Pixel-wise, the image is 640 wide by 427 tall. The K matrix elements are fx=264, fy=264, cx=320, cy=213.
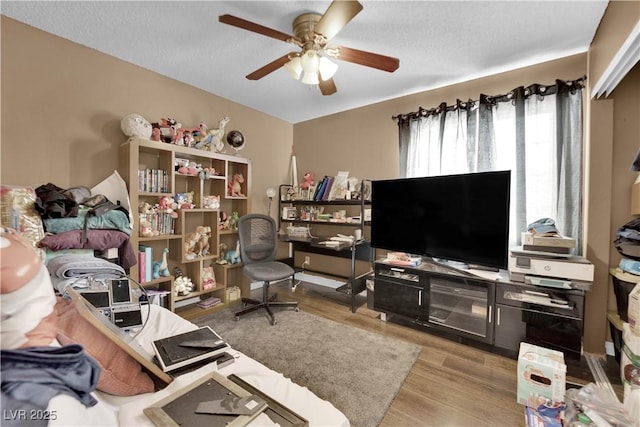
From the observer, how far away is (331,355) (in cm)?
204

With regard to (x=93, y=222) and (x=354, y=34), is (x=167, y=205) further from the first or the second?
(x=354, y=34)

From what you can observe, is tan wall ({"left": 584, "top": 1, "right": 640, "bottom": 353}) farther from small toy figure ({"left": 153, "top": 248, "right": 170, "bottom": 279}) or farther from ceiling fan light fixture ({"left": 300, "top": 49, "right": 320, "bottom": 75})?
small toy figure ({"left": 153, "top": 248, "right": 170, "bottom": 279})

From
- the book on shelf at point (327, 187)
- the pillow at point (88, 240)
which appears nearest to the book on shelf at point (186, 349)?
the pillow at point (88, 240)

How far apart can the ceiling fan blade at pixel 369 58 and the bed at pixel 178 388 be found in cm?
192

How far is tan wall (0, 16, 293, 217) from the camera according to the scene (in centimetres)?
193

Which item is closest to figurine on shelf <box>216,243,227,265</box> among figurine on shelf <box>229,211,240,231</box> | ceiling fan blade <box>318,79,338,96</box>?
figurine on shelf <box>229,211,240,231</box>

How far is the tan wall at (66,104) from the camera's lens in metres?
1.93

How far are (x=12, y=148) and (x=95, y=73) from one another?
0.88 meters

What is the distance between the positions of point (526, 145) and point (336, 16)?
2063 mm

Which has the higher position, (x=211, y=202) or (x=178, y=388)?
(x=211, y=202)

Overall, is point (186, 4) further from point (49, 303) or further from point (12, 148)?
point (49, 303)

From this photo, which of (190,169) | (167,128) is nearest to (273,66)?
(167,128)

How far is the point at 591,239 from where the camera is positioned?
2.03m

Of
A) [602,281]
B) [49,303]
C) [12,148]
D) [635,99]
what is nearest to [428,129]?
[635,99]
